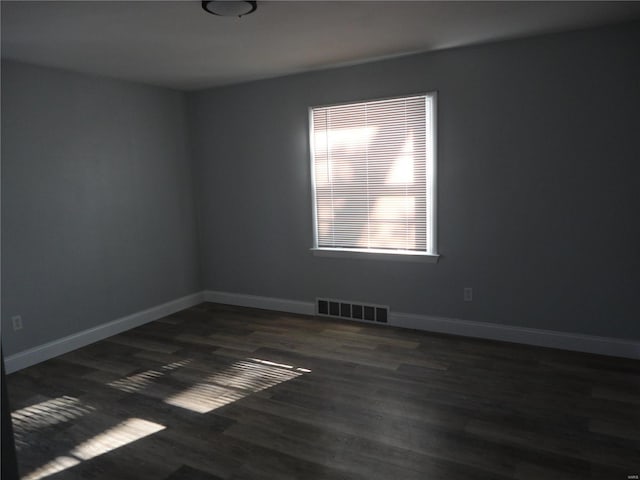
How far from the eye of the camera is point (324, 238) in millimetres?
4668

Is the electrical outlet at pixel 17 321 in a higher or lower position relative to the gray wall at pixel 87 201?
lower

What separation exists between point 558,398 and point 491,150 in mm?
1949

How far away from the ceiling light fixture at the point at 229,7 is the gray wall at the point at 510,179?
178 centimetres

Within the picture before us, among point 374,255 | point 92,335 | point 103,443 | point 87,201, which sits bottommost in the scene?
point 103,443

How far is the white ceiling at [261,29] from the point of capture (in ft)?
8.75

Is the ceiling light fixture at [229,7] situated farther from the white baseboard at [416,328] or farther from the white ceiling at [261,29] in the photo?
the white baseboard at [416,328]

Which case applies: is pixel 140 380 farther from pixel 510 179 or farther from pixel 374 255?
pixel 510 179

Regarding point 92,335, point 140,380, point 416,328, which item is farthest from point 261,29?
point 92,335

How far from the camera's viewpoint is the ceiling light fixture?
2.51m

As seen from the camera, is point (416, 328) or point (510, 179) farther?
point (416, 328)

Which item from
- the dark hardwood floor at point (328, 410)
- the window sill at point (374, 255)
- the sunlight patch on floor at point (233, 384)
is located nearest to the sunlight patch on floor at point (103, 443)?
the dark hardwood floor at point (328, 410)

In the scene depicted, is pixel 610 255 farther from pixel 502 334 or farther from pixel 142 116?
pixel 142 116

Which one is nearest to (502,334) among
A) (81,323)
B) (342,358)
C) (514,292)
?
(514,292)

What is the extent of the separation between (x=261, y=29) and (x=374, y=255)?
223cm
